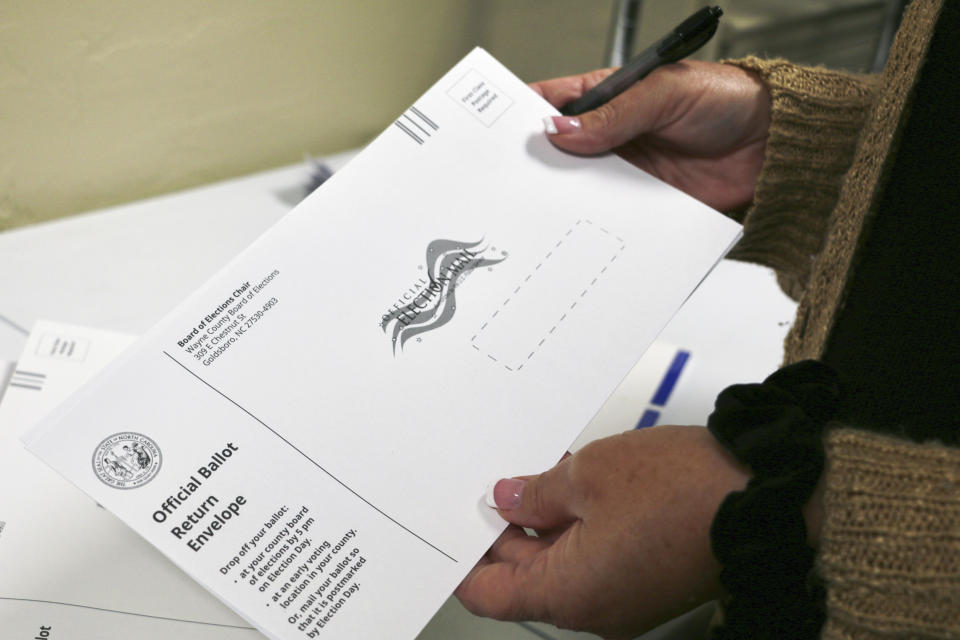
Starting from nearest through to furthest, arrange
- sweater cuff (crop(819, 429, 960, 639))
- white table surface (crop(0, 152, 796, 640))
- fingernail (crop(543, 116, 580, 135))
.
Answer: sweater cuff (crop(819, 429, 960, 639)), fingernail (crop(543, 116, 580, 135)), white table surface (crop(0, 152, 796, 640))

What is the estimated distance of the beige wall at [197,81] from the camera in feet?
2.71

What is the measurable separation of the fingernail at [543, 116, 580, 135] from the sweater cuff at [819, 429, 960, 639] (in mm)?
332

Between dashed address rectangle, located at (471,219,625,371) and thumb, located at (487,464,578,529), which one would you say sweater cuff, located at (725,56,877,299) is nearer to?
dashed address rectangle, located at (471,219,625,371)

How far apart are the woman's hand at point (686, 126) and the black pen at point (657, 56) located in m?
0.01

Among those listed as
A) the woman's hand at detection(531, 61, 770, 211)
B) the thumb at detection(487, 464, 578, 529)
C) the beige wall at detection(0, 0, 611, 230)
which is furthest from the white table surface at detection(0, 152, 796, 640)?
the thumb at detection(487, 464, 578, 529)

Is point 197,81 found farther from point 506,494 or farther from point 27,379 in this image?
point 506,494

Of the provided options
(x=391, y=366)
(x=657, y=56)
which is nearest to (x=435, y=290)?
(x=391, y=366)

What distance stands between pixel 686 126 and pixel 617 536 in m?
0.42

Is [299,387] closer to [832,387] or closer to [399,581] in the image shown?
[399,581]

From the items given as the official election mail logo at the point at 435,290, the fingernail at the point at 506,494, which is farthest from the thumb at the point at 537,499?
the official election mail logo at the point at 435,290

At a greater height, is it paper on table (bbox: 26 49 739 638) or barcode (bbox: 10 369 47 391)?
barcode (bbox: 10 369 47 391)

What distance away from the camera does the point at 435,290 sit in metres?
0.56

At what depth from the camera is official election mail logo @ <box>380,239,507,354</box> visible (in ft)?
1.78

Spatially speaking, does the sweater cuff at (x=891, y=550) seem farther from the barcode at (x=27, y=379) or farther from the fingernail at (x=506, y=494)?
the barcode at (x=27, y=379)
